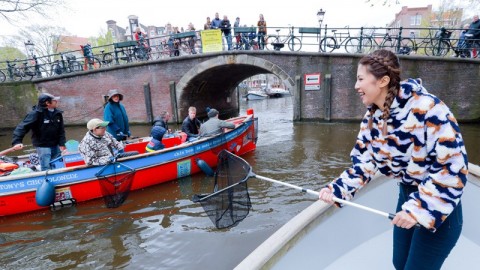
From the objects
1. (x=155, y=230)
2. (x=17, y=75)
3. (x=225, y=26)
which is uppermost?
(x=225, y=26)

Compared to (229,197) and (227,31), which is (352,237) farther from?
(227,31)

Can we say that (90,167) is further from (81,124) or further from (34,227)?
(81,124)

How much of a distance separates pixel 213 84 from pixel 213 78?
1.13 meters

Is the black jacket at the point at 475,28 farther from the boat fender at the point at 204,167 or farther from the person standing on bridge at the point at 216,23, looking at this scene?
the boat fender at the point at 204,167

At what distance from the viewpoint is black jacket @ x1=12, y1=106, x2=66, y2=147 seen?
5.33 metres

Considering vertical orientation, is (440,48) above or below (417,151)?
above

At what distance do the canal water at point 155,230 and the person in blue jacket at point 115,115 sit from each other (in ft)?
5.21

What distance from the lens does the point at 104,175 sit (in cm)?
569

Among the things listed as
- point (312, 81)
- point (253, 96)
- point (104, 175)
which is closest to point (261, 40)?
point (312, 81)

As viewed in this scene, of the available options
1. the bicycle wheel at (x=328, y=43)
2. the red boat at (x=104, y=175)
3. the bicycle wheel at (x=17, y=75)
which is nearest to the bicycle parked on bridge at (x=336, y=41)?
the bicycle wheel at (x=328, y=43)

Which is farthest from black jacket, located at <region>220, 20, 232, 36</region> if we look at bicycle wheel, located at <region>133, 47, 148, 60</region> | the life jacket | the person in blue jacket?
the life jacket

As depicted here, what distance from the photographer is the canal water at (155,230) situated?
167 inches

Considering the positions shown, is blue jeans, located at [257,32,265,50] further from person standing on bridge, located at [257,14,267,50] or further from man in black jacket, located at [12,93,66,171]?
man in black jacket, located at [12,93,66,171]

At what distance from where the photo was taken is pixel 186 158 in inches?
278
